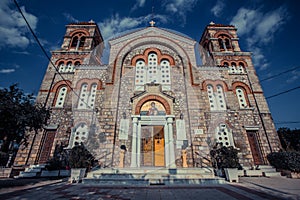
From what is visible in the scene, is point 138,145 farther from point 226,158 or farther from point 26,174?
point 26,174

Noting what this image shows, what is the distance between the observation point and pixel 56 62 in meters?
13.6

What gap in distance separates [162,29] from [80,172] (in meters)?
12.5

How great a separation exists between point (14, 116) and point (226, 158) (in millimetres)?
9666

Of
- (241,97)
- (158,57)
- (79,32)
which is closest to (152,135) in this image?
(158,57)

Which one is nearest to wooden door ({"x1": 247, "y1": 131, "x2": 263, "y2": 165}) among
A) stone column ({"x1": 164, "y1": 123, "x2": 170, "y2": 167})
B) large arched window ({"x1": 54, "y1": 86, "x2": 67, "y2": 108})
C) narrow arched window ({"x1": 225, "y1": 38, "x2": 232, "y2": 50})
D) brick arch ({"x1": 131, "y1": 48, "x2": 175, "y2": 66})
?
stone column ({"x1": 164, "y1": 123, "x2": 170, "y2": 167})

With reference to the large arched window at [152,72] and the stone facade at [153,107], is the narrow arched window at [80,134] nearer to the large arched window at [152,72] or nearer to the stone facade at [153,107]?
the stone facade at [153,107]

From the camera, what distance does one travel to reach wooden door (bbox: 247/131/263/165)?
10.4 m

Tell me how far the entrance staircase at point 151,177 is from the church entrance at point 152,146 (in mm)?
1959

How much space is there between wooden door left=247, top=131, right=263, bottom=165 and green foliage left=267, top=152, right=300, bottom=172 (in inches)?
30.1

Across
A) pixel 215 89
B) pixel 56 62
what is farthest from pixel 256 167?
pixel 56 62

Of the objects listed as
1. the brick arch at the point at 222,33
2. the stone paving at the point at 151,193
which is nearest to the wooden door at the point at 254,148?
the stone paving at the point at 151,193

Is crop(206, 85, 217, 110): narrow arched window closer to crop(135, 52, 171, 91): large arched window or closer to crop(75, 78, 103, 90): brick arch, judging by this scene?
crop(135, 52, 171, 91): large arched window

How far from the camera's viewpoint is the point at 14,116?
566cm

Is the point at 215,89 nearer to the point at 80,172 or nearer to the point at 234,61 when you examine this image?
the point at 234,61
